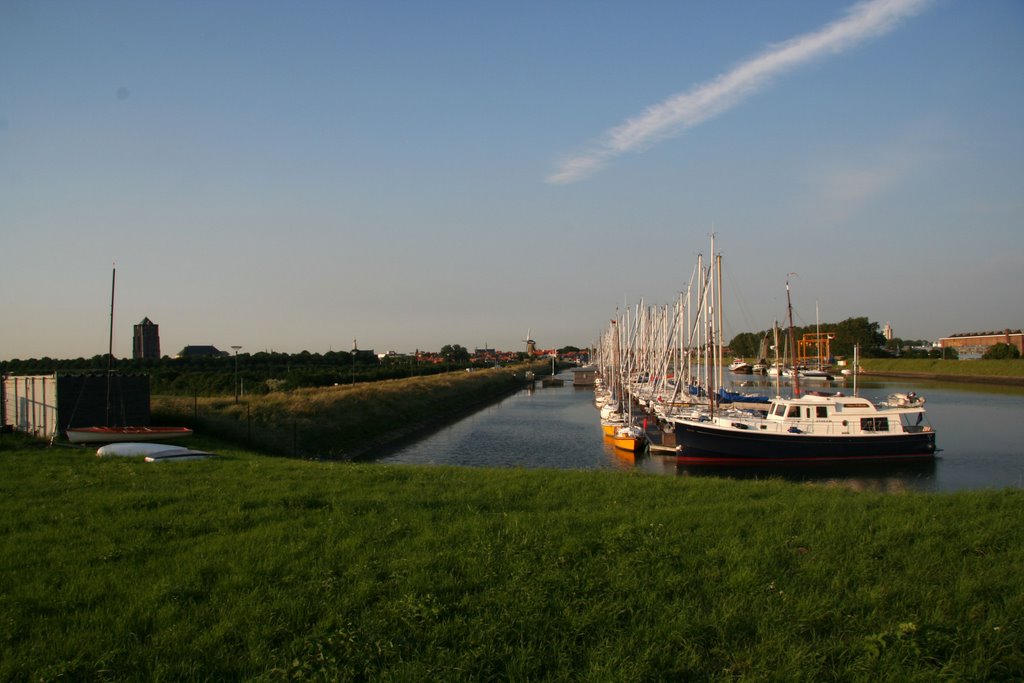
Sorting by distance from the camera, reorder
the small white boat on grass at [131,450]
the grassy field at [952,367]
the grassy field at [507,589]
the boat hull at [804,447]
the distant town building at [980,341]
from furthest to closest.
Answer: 1. the distant town building at [980,341]
2. the grassy field at [952,367]
3. the boat hull at [804,447]
4. the small white boat on grass at [131,450]
5. the grassy field at [507,589]

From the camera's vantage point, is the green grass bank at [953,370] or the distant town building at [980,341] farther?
the distant town building at [980,341]

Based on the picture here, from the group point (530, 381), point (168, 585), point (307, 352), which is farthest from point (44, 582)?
point (530, 381)

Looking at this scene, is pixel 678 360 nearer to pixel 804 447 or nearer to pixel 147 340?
pixel 804 447


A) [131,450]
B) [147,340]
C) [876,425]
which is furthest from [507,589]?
[147,340]

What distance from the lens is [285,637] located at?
20.2 ft

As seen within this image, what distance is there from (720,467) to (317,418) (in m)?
24.3

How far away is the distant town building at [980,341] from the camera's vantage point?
15162 centimetres

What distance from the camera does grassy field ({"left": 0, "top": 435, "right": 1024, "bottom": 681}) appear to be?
18.9 feet

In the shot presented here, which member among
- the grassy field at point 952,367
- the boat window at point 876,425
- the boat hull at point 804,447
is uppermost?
the grassy field at point 952,367

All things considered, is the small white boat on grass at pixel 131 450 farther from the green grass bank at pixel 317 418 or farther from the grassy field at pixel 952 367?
the grassy field at pixel 952 367

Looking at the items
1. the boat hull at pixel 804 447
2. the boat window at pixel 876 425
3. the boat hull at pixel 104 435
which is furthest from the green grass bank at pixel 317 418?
the boat window at pixel 876 425

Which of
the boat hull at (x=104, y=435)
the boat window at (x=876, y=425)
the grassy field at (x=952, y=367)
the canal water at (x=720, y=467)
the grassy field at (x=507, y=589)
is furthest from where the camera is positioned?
the grassy field at (x=952, y=367)

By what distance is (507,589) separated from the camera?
7.08m

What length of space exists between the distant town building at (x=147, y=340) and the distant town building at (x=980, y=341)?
163 metres
